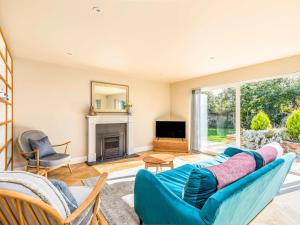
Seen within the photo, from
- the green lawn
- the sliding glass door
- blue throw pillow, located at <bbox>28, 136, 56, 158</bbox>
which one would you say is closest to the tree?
the sliding glass door

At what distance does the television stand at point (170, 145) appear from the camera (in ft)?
17.6

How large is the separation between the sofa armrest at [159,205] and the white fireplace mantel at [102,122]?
9.32ft

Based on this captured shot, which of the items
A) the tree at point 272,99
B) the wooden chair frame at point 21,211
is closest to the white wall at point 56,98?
the wooden chair frame at point 21,211

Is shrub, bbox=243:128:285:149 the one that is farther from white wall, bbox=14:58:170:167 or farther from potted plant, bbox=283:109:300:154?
white wall, bbox=14:58:170:167

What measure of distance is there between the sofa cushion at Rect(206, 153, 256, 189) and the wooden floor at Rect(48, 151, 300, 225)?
37.2 inches

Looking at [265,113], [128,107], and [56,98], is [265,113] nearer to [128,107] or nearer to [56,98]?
[128,107]

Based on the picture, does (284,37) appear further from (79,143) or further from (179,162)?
(79,143)

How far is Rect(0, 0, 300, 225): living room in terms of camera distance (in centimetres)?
142

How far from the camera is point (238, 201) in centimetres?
130

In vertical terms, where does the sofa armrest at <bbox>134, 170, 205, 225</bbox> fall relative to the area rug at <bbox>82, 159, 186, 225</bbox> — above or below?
above

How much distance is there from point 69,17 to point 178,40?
156 cm

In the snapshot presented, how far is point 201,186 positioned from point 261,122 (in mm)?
3602

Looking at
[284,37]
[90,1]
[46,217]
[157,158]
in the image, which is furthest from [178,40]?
[46,217]

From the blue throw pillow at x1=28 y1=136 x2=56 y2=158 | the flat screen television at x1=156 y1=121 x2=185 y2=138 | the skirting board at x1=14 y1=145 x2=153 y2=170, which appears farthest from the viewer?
the flat screen television at x1=156 y1=121 x2=185 y2=138
